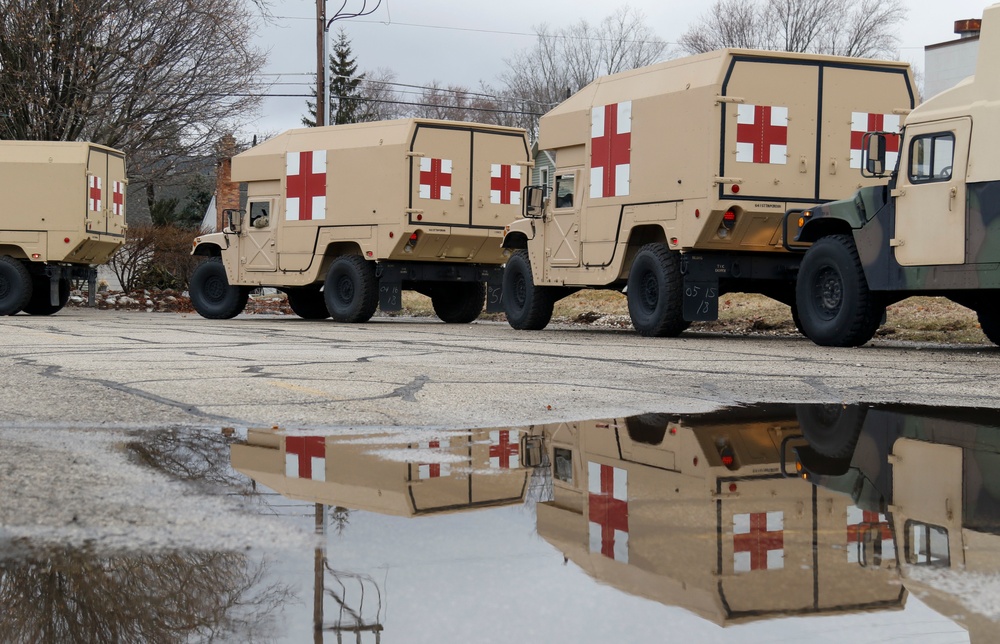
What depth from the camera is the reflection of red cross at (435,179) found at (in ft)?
61.9

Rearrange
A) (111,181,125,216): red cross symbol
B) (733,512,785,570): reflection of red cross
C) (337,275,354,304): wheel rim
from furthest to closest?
(111,181,125,216): red cross symbol
(337,275,354,304): wheel rim
(733,512,785,570): reflection of red cross

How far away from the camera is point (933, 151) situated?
11.4 meters

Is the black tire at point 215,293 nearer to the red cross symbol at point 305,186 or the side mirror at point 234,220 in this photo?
the side mirror at point 234,220

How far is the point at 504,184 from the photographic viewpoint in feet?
64.1

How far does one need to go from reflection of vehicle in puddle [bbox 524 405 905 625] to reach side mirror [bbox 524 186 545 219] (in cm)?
1126

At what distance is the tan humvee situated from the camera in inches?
156

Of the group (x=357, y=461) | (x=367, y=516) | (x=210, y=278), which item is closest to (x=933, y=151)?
(x=357, y=461)

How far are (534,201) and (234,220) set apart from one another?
7.10 m

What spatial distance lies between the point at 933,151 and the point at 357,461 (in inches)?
330

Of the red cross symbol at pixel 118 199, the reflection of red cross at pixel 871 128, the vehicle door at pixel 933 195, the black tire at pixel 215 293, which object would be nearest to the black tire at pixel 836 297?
the vehicle door at pixel 933 195

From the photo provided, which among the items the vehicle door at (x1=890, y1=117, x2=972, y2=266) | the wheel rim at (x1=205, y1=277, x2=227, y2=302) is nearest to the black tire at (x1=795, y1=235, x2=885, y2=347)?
the vehicle door at (x1=890, y1=117, x2=972, y2=266)

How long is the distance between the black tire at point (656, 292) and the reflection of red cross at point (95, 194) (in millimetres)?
11764

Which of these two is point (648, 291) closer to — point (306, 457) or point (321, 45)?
point (306, 457)

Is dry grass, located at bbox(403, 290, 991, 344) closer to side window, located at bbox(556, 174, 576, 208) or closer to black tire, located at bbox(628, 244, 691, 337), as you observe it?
black tire, located at bbox(628, 244, 691, 337)
